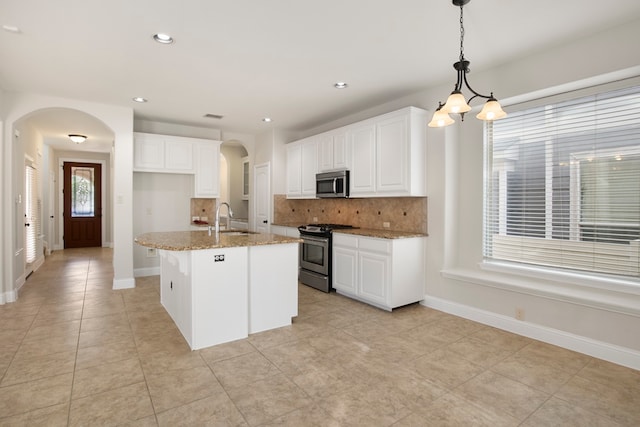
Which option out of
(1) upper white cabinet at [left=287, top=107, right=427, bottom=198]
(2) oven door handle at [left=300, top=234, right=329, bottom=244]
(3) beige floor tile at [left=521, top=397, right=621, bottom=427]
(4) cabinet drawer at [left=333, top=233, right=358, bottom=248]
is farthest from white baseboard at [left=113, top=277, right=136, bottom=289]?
(3) beige floor tile at [left=521, top=397, right=621, bottom=427]

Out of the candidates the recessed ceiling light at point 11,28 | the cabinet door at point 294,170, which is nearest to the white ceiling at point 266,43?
the recessed ceiling light at point 11,28

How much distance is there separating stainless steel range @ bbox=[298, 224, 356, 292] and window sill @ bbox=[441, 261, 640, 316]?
1653 millimetres

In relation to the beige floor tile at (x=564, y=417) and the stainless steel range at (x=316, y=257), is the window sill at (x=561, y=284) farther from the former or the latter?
the stainless steel range at (x=316, y=257)

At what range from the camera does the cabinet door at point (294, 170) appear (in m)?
6.09

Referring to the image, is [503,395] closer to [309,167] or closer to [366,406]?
[366,406]

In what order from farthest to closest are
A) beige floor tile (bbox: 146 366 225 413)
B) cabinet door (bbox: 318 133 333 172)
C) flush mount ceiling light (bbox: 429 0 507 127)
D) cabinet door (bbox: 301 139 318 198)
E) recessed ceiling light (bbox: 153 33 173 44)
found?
cabinet door (bbox: 301 139 318 198), cabinet door (bbox: 318 133 333 172), recessed ceiling light (bbox: 153 33 173 44), flush mount ceiling light (bbox: 429 0 507 127), beige floor tile (bbox: 146 366 225 413)

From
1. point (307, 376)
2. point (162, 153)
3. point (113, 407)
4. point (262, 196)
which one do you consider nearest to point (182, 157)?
point (162, 153)

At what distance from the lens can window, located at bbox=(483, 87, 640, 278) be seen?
9.48 feet

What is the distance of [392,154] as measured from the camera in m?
4.23

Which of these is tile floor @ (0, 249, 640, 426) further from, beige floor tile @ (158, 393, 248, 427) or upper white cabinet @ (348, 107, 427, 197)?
→ upper white cabinet @ (348, 107, 427, 197)

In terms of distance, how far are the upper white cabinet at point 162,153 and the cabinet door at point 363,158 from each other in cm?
287

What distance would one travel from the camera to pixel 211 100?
185 inches

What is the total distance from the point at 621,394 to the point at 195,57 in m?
4.31

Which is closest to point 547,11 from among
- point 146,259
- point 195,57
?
point 195,57
